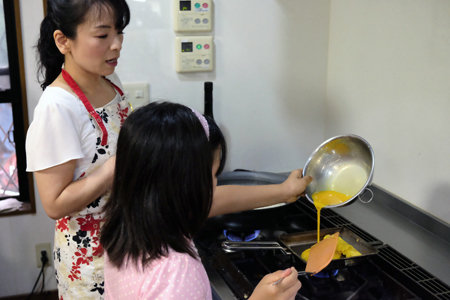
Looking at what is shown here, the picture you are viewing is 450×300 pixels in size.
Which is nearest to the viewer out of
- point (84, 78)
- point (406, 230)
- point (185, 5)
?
point (84, 78)

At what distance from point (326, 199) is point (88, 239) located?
1.99ft

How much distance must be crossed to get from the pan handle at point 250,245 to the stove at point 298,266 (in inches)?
0.4

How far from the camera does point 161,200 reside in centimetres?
83

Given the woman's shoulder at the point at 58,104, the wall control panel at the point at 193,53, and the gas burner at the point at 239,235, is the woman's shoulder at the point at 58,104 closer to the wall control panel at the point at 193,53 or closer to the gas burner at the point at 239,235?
the gas burner at the point at 239,235

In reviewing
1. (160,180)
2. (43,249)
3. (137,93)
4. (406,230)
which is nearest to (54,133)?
(160,180)

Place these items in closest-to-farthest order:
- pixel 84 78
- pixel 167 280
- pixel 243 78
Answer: pixel 167 280
pixel 84 78
pixel 243 78

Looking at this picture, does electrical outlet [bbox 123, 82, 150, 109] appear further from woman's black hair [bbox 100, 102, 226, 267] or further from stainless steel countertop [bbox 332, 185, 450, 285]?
woman's black hair [bbox 100, 102, 226, 267]

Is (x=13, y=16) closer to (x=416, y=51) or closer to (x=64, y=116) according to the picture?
(x=64, y=116)

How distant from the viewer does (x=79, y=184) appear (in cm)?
105

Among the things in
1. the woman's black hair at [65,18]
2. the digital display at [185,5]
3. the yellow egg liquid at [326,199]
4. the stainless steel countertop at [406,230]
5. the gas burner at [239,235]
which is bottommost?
the stainless steel countertop at [406,230]

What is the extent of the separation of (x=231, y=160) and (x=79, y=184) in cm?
99

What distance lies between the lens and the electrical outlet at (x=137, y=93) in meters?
1.82

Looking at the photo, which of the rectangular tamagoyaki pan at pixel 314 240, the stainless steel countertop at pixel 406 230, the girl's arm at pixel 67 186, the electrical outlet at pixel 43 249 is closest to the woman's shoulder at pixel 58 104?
the girl's arm at pixel 67 186

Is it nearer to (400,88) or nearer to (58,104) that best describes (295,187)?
(400,88)
